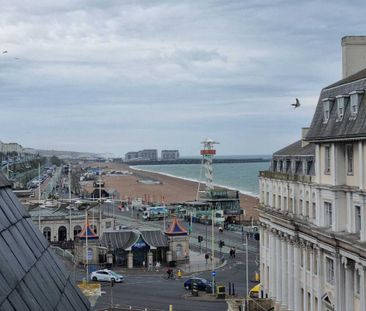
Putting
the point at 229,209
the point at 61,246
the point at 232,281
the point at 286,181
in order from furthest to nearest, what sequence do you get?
the point at 229,209 → the point at 61,246 → the point at 232,281 → the point at 286,181

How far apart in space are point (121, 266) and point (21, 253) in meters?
60.0

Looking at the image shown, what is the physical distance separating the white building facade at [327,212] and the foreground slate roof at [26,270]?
18.5 metres

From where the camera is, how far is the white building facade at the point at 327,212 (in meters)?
30.1

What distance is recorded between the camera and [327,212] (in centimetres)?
3388

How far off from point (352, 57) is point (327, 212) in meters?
11.2

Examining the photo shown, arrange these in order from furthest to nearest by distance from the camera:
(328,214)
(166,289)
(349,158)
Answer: (166,289)
(328,214)
(349,158)

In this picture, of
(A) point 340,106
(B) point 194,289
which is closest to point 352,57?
(A) point 340,106

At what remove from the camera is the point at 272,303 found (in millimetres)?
45312

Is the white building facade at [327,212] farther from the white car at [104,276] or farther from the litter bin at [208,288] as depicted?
the white car at [104,276]

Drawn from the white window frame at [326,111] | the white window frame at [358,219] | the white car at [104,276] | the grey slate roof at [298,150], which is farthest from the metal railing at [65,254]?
the white window frame at [358,219]

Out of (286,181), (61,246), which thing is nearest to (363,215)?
(286,181)

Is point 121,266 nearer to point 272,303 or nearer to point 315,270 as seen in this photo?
point 272,303

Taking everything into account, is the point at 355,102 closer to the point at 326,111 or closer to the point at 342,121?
the point at 342,121

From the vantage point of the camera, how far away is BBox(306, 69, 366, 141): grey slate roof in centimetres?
2962
